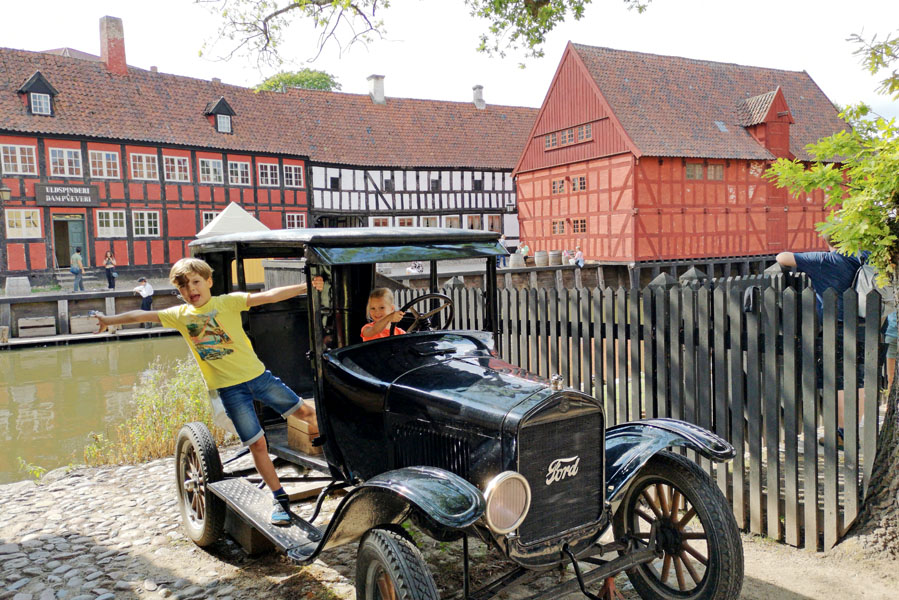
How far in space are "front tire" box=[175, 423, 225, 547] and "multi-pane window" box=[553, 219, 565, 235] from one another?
29.0 meters

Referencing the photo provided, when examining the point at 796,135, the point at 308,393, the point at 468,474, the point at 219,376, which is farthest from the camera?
the point at 796,135

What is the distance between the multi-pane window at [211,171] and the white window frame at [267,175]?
1.72 metres

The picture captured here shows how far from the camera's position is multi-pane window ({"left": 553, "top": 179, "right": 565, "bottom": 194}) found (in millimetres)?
32562

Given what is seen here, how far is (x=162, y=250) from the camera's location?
29.4 m

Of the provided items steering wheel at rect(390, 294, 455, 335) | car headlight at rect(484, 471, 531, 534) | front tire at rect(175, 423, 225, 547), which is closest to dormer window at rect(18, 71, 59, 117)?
front tire at rect(175, 423, 225, 547)

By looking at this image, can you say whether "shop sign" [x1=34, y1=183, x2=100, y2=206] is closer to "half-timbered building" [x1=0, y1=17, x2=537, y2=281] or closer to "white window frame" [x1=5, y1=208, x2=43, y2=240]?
"half-timbered building" [x1=0, y1=17, x2=537, y2=281]

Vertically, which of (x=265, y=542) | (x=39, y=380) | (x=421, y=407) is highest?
(x=421, y=407)

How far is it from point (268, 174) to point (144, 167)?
5494 mm

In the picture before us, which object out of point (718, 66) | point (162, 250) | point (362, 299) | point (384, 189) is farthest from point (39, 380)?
point (718, 66)

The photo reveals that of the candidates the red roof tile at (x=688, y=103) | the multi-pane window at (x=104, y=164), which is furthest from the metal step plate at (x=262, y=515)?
the multi-pane window at (x=104, y=164)

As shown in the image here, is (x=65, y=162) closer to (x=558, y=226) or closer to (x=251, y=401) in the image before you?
(x=558, y=226)

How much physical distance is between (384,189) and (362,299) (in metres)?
30.5

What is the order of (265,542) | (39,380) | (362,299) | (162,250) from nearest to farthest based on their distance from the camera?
(265,542)
(362,299)
(39,380)
(162,250)

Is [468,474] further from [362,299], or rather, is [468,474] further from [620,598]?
[362,299]
